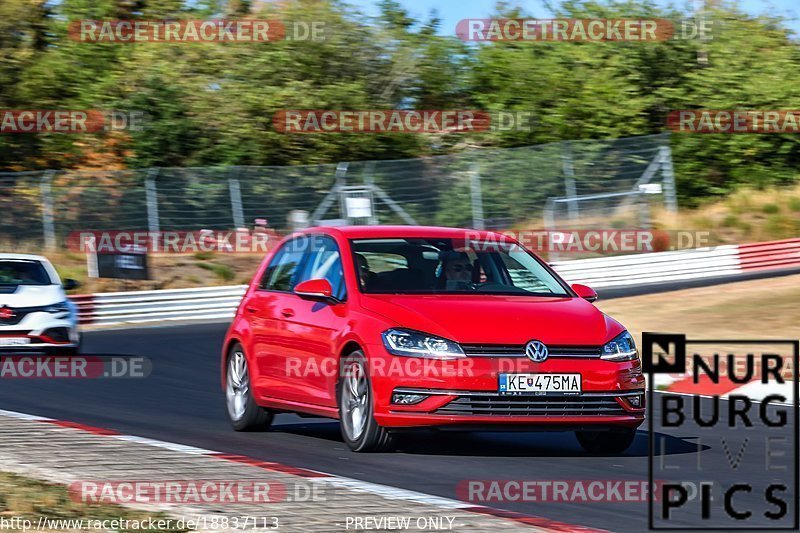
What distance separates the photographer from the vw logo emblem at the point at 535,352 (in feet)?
28.6

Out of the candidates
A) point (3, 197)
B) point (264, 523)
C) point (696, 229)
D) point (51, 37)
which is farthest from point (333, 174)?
point (264, 523)

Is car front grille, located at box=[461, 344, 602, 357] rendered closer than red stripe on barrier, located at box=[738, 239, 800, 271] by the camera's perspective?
Yes

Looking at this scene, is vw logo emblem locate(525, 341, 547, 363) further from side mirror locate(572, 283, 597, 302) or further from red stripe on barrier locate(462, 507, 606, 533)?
red stripe on barrier locate(462, 507, 606, 533)

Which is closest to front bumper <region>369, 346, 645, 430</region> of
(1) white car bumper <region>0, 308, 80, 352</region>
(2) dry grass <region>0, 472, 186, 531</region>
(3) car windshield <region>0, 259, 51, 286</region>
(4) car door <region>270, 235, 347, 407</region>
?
(4) car door <region>270, 235, 347, 407</region>

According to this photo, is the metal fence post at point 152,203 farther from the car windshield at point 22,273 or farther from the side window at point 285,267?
the side window at point 285,267

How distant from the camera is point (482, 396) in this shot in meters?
8.69

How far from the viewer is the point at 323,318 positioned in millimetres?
9617

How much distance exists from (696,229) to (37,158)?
18010 mm

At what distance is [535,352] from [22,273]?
35.7 ft

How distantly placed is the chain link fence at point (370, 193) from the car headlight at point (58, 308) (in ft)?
36.8

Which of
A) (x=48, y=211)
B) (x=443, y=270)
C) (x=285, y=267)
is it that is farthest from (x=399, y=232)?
(x=48, y=211)

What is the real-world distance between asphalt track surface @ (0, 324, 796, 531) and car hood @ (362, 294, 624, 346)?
76 cm

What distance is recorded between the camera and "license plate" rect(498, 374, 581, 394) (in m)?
8.70

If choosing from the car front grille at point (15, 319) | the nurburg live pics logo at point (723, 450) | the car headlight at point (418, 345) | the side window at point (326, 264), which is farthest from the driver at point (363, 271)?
the car front grille at point (15, 319)
